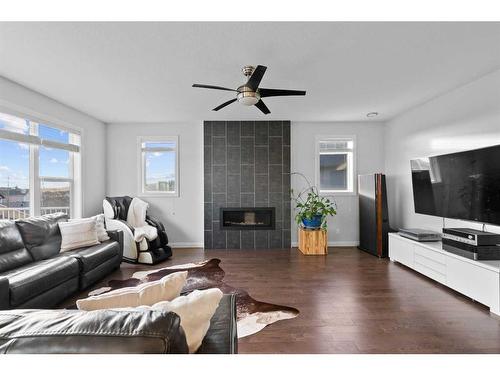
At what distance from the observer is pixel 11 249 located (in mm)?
2424

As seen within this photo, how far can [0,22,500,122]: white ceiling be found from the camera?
193cm

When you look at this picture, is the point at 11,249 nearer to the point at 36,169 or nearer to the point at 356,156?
the point at 36,169

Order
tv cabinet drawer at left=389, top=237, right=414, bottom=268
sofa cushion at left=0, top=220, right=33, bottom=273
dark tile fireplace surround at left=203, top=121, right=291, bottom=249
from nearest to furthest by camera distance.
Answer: sofa cushion at left=0, top=220, right=33, bottom=273 < tv cabinet drawer at left=389, top=237, right=414, bottom=268 < dark tile fireplace surround at left=203, top=121, right=291, bottom=249

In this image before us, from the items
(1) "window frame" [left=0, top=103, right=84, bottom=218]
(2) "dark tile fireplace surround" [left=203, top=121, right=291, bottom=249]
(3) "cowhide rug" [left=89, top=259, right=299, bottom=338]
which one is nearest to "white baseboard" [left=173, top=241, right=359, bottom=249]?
(2) "dark tile fireplace surround" [left=203, top=121, right=291, bottom=249]

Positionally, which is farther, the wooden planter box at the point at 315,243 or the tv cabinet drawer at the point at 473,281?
the wooden planter box at the point at 315,243

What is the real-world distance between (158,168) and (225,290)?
3.16 m

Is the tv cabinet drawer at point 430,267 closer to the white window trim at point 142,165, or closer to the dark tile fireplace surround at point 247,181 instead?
the dark tile fireplace surround at point 247,181

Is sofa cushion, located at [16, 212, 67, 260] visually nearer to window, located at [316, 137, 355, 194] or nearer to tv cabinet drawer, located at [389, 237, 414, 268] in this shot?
window, located at [316, 137, 355, 194]

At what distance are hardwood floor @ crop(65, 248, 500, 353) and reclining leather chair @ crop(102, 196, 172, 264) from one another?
165 mm

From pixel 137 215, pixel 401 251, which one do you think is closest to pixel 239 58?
pixel 137 215

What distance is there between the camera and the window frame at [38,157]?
10.3 feet

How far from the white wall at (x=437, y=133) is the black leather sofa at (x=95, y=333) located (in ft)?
11.7

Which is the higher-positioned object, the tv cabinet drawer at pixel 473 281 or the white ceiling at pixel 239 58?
the white ceiling at pixel 239 58

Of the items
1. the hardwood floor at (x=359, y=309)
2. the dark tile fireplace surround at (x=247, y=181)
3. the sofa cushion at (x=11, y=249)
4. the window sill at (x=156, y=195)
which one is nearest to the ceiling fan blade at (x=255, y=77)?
the hardwood floor at (x=359, y=309)
